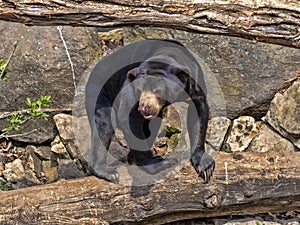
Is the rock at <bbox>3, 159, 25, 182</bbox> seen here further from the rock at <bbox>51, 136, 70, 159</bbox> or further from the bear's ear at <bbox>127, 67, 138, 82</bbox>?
the bear's ear at <bbox>127, 67, 138, 82</bbox>

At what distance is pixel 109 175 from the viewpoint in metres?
3.84

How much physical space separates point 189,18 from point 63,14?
1.91 feet

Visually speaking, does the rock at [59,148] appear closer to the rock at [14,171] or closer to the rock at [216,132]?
the rock at [14,171]

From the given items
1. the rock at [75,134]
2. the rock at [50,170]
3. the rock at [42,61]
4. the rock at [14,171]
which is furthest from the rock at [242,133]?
the rock at [14,171]

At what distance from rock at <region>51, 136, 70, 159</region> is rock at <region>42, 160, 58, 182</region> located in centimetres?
8

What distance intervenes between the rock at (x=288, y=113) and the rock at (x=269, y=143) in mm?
45

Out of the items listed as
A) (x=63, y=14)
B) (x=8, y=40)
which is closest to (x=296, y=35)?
(x=63, y=14)

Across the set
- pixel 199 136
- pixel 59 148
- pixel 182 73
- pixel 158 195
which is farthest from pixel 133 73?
pixel 59 148

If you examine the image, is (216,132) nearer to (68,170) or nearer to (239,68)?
(239,68)

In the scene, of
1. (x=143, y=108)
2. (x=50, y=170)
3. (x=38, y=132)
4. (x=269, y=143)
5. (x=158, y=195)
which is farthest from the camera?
(x=38, y=132)

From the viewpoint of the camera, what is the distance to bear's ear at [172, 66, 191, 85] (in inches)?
143

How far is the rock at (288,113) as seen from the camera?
504 cm

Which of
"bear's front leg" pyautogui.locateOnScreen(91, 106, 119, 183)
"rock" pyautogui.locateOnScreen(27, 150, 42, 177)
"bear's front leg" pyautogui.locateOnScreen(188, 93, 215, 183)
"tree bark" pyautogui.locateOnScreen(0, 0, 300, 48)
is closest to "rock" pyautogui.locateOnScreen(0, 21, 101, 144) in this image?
"rock" pyautogui.locateOnScreen(27, 150, 42, 177)

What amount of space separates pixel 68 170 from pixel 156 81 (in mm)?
1796
